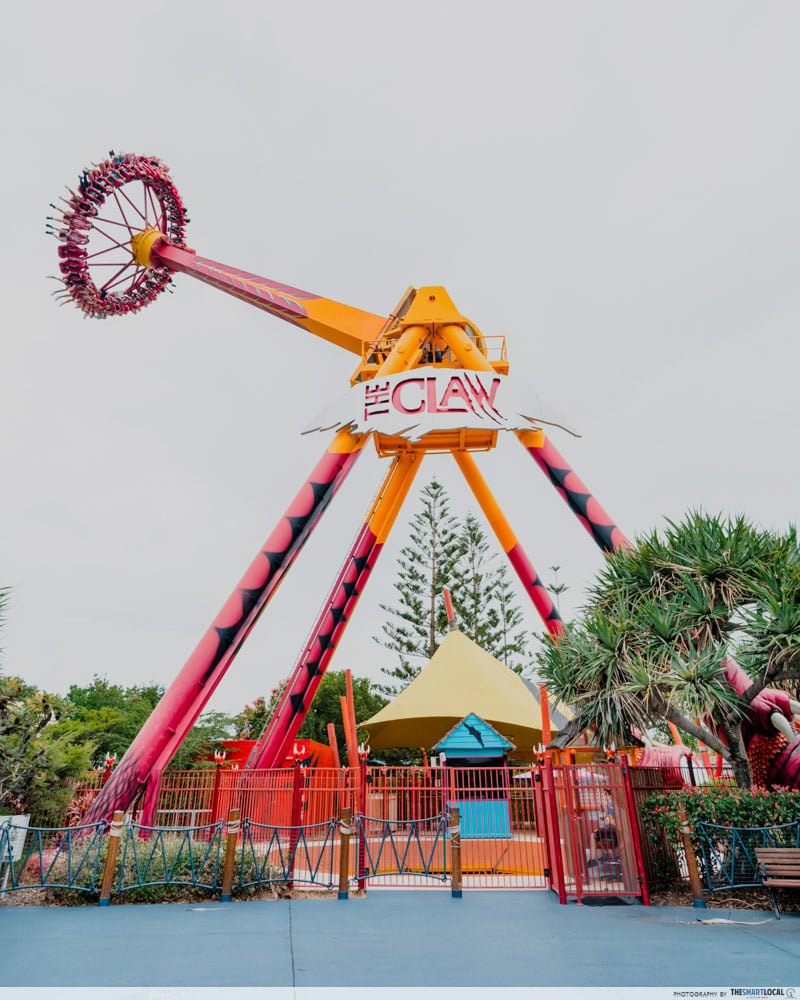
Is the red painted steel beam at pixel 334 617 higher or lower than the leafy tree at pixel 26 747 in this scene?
higher

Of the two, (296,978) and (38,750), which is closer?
(296,978)

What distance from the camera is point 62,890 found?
917 cm

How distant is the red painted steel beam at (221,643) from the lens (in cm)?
1178

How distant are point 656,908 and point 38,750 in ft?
30.4

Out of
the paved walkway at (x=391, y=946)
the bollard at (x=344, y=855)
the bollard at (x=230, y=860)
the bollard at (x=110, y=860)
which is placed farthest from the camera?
the bollard at (x=344, y=855)

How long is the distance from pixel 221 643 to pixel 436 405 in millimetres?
7082

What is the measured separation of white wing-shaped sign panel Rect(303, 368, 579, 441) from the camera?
15.7 metres

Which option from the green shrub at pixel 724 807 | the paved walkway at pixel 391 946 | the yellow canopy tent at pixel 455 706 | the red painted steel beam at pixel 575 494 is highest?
the red painted steel beam at pixel 575 494

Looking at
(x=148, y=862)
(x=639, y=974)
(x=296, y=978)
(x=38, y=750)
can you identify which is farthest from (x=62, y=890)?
(x=639, y=974)

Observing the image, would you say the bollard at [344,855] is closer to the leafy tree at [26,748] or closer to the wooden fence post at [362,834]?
the wooden fence post at [362,834]

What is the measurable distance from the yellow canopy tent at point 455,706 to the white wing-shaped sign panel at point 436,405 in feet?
30.2

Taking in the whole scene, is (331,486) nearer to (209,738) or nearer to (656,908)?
(656,908)

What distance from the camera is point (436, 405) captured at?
1580 centimetres

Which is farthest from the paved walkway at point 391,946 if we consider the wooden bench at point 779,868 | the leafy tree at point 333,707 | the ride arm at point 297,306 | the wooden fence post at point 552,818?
the leafy tree at point 333,707
